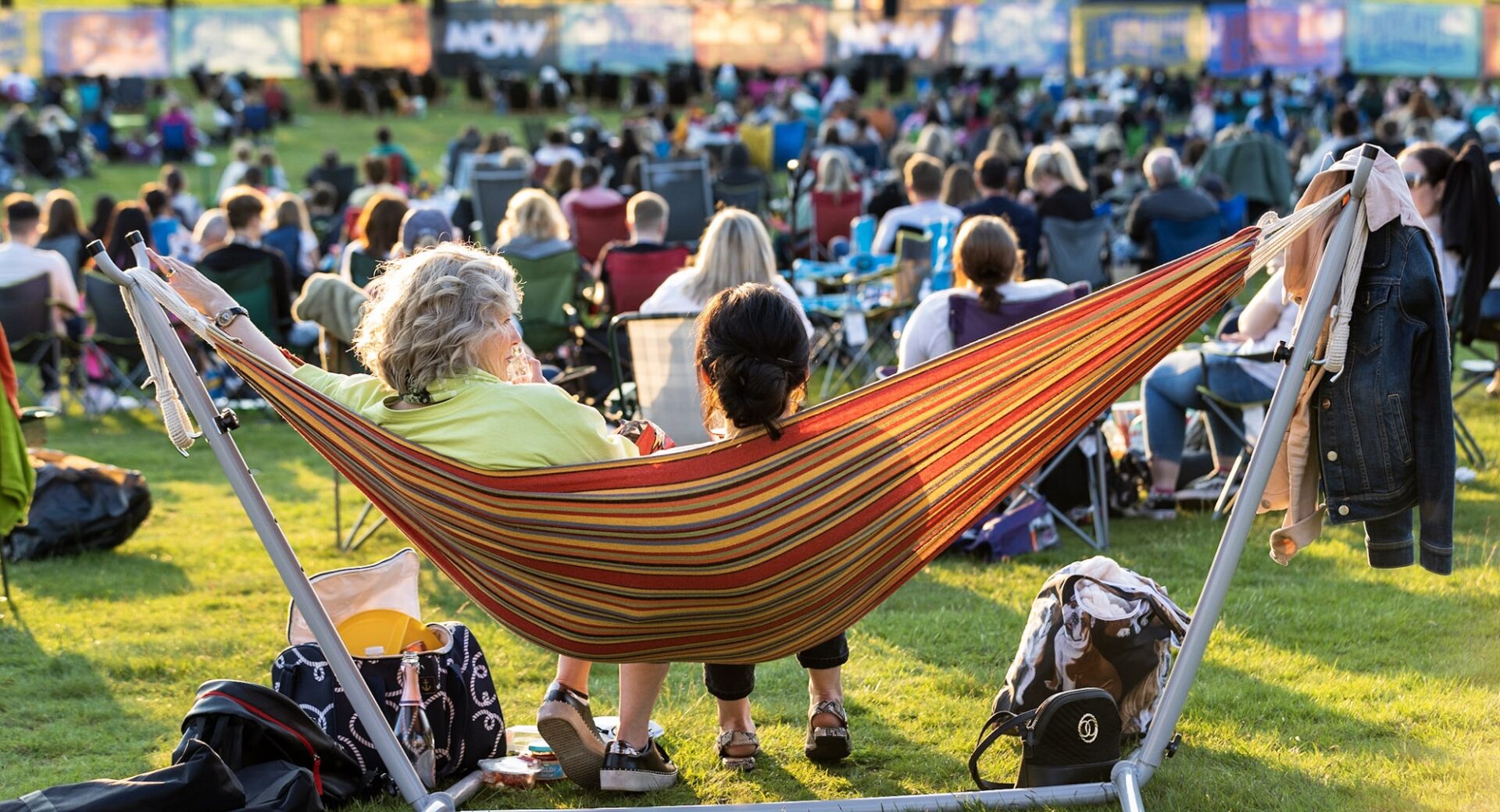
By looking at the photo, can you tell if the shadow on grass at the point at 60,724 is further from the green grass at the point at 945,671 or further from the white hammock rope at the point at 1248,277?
the white hammock rope at the point at 1248,277

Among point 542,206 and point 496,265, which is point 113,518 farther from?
point 496,265

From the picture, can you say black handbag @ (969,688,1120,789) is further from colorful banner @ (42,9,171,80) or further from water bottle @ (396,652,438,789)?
colorful banner @ (42,9,171,80)

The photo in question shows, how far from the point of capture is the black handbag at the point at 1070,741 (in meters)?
3.36

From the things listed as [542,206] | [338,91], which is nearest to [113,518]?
[542,206]

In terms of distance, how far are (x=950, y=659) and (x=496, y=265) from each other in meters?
1.87

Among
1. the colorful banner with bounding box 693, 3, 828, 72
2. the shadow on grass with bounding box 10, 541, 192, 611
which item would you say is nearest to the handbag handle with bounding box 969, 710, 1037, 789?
the shadow on grass with bounding box 10, 541, 192, 611

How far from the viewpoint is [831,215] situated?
11320 millimetres

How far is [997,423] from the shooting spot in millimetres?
3111

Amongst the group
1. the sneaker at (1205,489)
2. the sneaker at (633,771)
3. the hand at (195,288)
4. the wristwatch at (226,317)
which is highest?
the hand at (195,288)

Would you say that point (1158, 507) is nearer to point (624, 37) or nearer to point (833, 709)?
point (833, 709)

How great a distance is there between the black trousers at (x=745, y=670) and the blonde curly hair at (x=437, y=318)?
0.96 m

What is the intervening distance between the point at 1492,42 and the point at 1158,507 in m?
29.1

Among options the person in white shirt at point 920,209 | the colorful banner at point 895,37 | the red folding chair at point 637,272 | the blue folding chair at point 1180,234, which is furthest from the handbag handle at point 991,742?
the colorful banner at point 895,37

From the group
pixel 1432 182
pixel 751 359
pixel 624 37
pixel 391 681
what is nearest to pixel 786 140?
pixel 624 37
